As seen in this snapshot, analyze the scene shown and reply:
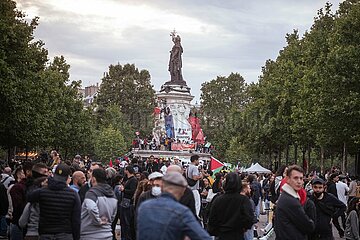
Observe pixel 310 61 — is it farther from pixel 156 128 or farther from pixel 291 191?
pixel 156 128

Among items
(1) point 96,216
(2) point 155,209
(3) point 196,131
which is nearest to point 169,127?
(3) point 196,131

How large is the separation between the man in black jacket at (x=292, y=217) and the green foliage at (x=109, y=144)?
86.5 metres

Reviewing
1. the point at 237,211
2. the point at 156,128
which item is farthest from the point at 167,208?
the point at 156,128

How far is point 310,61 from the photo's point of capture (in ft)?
165

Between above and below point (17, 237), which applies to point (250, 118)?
above

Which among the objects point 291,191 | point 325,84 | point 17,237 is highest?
point 325,84

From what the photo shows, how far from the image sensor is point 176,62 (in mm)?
106375

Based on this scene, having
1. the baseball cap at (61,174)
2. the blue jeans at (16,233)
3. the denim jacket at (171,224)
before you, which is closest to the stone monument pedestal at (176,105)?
the blue jeans at (16,233)

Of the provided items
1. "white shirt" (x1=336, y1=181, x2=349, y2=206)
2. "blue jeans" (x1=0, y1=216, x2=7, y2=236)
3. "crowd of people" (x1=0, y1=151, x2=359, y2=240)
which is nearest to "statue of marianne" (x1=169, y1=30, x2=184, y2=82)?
"white shirt" (x1=336, y1=181, x2=349, y2=206)

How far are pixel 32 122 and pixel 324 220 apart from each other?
33.2 metres

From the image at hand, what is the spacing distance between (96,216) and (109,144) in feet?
280

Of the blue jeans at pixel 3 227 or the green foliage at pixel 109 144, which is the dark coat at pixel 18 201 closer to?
the blue jeans at pixel 3 227

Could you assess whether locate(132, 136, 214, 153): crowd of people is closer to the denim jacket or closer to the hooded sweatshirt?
the hooded sweatshirt

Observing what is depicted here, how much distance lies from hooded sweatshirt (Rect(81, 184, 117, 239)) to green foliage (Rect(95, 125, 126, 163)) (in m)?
85.0
